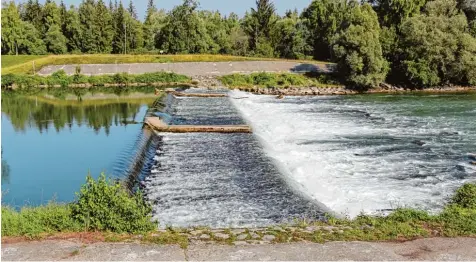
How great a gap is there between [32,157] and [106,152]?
2453 mm

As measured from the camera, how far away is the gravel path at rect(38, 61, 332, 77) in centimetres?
5144

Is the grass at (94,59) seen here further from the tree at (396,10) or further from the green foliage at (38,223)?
the green foliage at (38,223)

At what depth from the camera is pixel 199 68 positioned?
54.0m

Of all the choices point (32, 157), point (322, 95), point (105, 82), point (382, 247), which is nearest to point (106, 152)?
point (32, 157)

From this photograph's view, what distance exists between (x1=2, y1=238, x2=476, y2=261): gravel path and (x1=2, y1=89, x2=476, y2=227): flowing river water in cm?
250

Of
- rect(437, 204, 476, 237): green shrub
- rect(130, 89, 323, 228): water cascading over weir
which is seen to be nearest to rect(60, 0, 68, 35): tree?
rect(130, 89, 323, 228): water cascading over weir

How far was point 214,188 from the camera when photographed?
11.3 m

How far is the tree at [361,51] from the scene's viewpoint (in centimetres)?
4309

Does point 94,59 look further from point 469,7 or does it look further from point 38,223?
point 38,223

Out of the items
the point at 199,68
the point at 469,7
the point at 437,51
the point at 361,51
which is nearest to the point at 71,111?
the point at 361,51

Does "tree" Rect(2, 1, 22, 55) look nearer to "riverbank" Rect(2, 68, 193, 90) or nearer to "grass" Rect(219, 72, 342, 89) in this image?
"riverbank" Rect(2, 68, 193, 90)

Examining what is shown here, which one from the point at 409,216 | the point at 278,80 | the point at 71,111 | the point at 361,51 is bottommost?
the point at 71,111

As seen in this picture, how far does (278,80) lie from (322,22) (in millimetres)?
23366

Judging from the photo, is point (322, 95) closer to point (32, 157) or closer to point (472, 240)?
point (32, 157)
